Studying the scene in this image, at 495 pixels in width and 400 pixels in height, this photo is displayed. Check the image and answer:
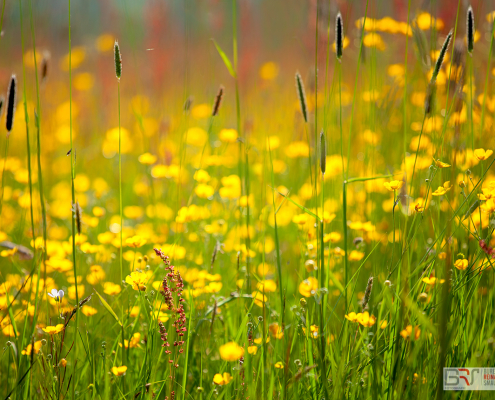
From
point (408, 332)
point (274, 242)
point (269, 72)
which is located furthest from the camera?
point (269, 72)

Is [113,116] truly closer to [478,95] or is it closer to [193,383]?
[478,95]

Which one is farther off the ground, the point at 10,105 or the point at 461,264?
the point at 10,105

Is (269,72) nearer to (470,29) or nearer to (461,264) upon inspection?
(470,29)

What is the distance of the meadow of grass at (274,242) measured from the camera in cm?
101

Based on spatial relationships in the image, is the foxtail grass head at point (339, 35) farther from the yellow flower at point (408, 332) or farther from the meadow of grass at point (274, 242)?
the yellow flower at point (408, 332)

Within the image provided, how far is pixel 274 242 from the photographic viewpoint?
6.69 feet

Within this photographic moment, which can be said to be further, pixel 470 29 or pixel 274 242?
pixel 274 242

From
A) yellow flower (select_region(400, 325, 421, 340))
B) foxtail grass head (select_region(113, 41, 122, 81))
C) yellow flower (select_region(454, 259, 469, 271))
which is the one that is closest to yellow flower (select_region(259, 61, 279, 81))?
foxtail grass head (select_region(113, 41, 122, 81))

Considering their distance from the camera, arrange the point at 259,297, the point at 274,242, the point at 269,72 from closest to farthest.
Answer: the point at 259,297 → the point at 274,242 → the point at 269,72

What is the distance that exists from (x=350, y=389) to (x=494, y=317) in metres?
0.44

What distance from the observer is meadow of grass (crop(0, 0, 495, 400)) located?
101cm

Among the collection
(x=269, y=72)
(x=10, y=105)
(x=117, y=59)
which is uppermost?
(x=269, y=72)

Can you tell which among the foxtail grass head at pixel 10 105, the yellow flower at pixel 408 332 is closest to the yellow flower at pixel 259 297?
the yellow flower at pixel 408 332

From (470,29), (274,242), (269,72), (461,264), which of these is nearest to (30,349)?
(461,264)
